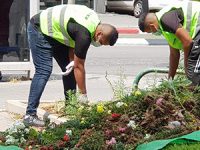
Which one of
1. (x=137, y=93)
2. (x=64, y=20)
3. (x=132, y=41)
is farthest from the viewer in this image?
(x=132, y=41)

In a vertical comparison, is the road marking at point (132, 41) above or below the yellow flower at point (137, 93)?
below

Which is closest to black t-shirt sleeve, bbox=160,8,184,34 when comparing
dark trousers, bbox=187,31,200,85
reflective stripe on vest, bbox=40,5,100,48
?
dark trousers, bbox=187,31,200,85

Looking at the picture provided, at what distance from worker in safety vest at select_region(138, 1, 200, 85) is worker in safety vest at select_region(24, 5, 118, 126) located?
0.40 m

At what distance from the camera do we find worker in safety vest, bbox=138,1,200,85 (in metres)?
6.64

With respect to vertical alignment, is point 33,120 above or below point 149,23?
below

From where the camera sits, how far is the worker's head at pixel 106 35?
684 centimetres

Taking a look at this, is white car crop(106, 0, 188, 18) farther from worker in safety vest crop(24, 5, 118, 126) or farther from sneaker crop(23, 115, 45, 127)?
sneaker crop(23, 115, 45, 127)

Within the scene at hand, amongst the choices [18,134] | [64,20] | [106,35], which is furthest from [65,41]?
[18,134]

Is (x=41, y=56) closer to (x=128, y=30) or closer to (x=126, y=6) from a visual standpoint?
(x=128, y=30)

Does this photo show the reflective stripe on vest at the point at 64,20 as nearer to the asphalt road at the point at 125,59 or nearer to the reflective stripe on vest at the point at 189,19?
the reflective stripe on vest at the point at 189,19

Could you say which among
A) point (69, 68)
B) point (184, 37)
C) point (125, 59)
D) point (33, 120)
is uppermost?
point (184, 37)

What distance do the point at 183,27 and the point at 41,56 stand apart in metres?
1.82

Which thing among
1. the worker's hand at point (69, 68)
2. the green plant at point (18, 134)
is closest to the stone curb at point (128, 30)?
the worker's hand at point (69, 68)

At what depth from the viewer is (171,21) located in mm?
6660
